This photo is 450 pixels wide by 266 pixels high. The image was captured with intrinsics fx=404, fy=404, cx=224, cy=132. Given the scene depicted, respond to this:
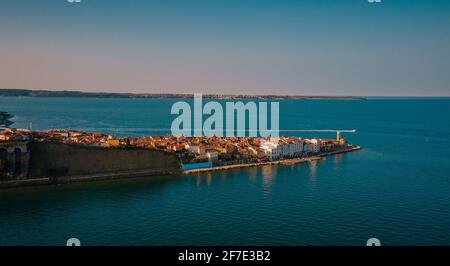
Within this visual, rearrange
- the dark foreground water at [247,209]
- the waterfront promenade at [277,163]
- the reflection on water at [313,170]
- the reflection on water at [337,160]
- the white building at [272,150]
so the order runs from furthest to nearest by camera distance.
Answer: the white building at [272,150] < the reflection on water at [337,160] < the waterfront promenade at [277,163] < the reflection on water at [313,170] < the dark foreground water at [247,209]

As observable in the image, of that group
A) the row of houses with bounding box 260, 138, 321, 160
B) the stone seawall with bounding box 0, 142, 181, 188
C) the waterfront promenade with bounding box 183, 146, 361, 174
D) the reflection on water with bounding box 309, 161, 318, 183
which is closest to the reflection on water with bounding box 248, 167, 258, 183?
Result: the waterfront promenade with bounding box 183, 146, 361, 174

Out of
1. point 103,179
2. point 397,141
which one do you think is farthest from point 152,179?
point 397,141

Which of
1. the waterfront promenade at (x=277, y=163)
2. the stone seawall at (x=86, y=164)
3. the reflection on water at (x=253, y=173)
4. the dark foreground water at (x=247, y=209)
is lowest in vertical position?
the dark foreground water at (x=247, y=209)

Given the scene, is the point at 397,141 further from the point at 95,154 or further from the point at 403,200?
the point at 95,154

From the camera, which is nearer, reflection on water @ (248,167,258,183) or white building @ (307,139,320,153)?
reflection on water @ (248,167,258,183)

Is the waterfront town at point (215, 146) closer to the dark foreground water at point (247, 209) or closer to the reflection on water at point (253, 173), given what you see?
the reflection on water at point (253, 173)

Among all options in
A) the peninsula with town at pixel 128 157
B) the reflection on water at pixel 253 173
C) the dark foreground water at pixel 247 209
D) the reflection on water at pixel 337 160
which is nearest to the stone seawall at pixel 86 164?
the peninsula with town at pixel 128 157

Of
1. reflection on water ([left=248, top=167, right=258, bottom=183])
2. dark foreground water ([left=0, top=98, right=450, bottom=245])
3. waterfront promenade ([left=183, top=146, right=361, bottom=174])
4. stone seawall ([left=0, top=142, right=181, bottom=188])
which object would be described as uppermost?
stone seawall ([left=0, top=142, right=181, bottom=188])

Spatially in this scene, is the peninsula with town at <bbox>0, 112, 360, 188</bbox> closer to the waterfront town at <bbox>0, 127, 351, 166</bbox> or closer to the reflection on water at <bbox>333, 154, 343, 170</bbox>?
the waterfront town at <bbox>0, 127, 351, 166</bbox>
